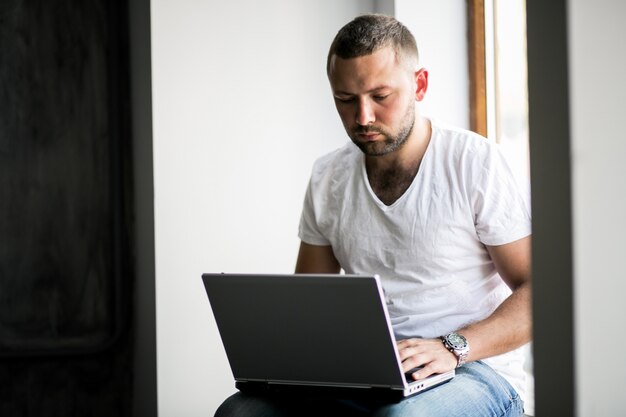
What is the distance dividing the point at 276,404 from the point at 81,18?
1657 mm

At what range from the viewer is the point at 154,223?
2.41 m

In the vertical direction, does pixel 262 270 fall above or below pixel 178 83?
below

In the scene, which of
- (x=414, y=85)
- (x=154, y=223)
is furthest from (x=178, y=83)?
(x=414, y=85)

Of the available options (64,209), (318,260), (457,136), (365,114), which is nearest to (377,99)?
(365,114)

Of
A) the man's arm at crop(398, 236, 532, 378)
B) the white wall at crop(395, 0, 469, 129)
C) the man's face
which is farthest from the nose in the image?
the white wall at crop(395, 0, 469, 129)

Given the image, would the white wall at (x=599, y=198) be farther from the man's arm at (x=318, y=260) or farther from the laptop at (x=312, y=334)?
the man's arm at (x=318, y=260)

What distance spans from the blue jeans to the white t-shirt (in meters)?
0.12

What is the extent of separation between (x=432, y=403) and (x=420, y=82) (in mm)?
815

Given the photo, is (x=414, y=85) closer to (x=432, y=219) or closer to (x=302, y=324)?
(x=432, y=219)

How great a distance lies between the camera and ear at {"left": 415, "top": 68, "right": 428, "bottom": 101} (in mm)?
1887

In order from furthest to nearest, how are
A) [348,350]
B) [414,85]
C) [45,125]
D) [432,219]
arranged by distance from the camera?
[45,125], [414,85], [432,219], [348,350]

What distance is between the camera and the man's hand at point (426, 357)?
1482mm

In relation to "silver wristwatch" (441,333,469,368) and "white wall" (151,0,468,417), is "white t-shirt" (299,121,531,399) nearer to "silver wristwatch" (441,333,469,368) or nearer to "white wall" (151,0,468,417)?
"silver wristwatch" (441,333,469,368)

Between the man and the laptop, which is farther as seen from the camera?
the man
